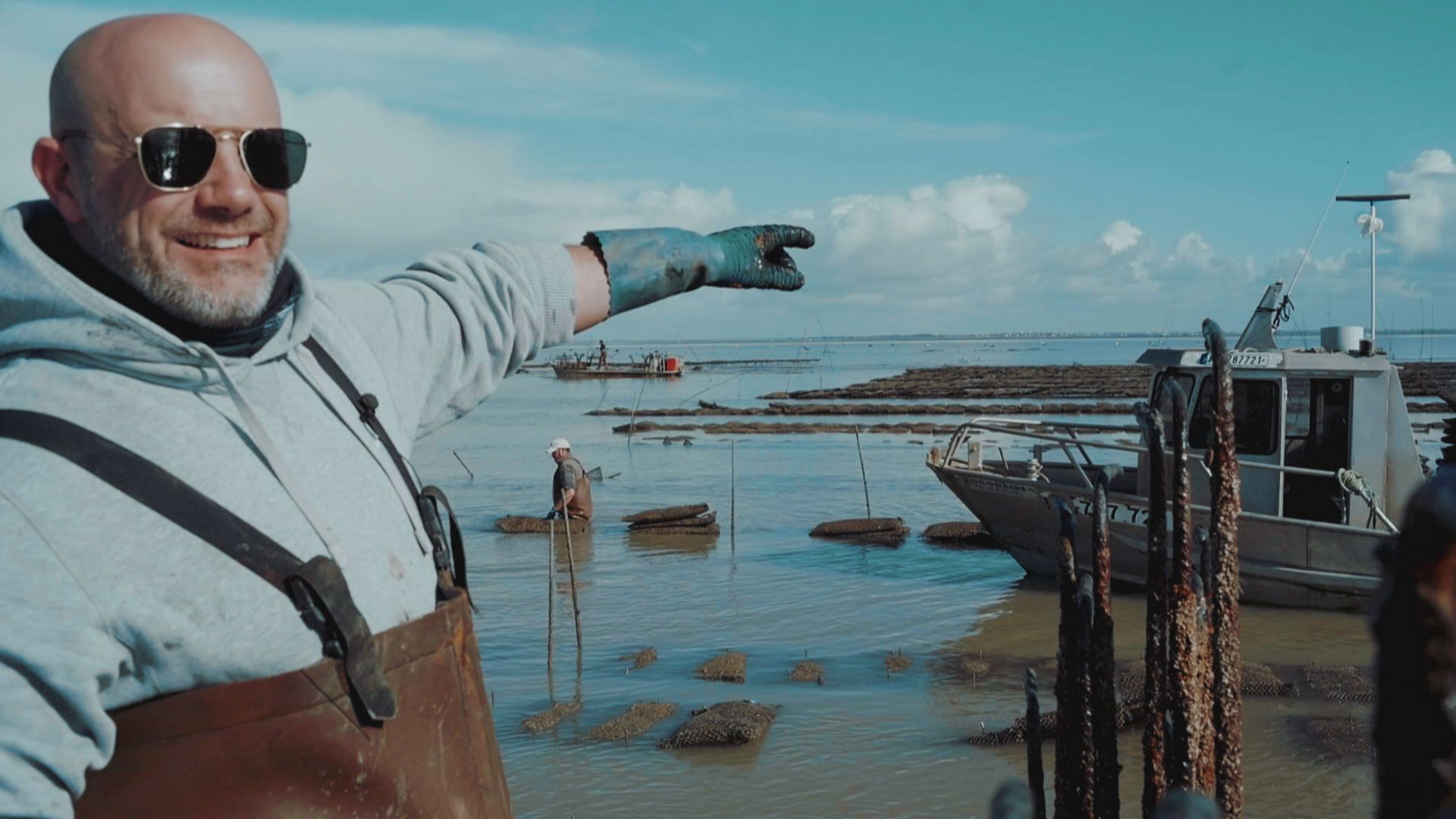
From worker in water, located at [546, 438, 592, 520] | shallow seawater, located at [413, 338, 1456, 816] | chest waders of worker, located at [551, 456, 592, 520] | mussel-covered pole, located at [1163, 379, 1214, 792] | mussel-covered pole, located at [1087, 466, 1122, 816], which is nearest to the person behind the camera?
mussel-covered pole, located at [1163, 379, 1214, 792]

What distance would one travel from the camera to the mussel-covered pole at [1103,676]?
5070 millimetres

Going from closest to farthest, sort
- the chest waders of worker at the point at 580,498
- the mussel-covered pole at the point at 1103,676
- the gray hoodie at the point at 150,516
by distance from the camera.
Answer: the gray hoodie at the point at 150,516 → the mussel-covered pole at the point at 1103,676 → the chest waders of worker at the point at 580,498

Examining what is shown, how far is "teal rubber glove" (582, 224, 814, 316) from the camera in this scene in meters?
2.84

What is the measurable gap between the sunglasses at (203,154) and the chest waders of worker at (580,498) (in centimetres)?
1711

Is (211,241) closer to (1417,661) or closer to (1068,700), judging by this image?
(1417,661)

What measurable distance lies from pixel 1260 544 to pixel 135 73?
45.5 feet

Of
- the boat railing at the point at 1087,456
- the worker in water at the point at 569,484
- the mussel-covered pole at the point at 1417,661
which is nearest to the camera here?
the mussel-covered pole at the point at 1417,661

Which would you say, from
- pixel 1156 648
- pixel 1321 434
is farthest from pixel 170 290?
pixel 1321 434

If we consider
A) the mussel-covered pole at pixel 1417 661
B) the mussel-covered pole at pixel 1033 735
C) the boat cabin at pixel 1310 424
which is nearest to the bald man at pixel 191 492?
the mussel-covered pole at pixel 1417 661

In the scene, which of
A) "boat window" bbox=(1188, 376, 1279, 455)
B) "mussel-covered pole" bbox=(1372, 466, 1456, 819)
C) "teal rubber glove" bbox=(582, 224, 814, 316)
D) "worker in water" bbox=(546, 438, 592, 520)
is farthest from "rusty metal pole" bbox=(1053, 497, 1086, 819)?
"worker in water" bbox=(546, 438, 592, 520)

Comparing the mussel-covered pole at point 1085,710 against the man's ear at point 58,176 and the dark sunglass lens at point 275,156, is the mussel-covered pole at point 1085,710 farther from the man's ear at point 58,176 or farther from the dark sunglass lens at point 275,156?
the man's ear at point 58,176

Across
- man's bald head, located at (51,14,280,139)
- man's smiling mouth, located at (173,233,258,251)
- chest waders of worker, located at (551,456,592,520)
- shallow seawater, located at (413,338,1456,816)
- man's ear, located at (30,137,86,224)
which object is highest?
man's bald head, located at (51,14,280,139)

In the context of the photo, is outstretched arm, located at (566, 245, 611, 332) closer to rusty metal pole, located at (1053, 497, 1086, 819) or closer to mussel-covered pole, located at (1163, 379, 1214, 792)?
mussel-covered pole, located at (1163, 379, 1214, 792)

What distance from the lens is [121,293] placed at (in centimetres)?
196
